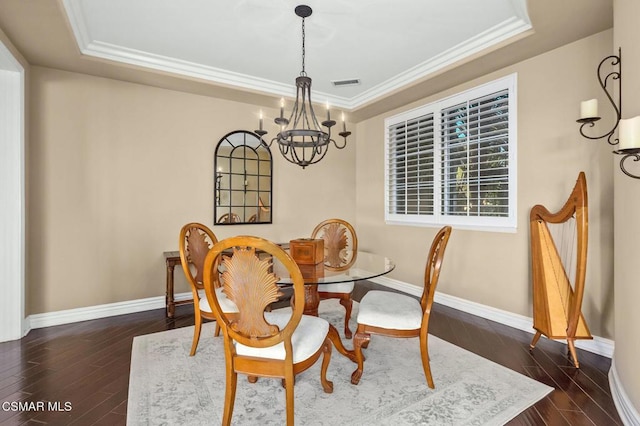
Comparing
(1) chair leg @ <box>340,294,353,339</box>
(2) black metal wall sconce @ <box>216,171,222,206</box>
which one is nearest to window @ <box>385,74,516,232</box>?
(1) chair leg @ <box>340,294,353,339</box>

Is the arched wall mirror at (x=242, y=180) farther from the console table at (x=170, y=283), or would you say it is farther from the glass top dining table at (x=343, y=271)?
the glass top dining table at (x=343, y=271)

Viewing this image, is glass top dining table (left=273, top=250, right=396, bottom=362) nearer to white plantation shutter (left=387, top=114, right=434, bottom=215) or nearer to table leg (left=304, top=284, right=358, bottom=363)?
table leg (left=304, top=284, right=358, bottom=363)

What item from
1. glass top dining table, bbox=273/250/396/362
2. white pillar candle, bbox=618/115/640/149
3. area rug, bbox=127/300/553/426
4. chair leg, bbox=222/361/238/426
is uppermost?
white pillar candle, bbox=618/115/640/149

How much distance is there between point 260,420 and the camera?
72.7 inches

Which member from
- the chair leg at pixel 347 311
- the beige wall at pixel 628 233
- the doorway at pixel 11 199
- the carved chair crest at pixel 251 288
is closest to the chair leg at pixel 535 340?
the beige wall at pixel 628 233

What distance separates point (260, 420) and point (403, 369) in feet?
3.57

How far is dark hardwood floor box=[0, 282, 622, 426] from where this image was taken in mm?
1896

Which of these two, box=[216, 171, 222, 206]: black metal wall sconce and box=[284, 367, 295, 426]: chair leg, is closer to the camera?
box=[284, 367, 295, 426]: chair leg

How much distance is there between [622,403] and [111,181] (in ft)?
14.8

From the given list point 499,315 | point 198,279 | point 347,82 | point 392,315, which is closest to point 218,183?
point 198,279

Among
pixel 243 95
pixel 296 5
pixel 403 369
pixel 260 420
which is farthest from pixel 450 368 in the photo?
pixel 243 95

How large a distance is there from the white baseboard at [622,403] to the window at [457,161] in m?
1.48

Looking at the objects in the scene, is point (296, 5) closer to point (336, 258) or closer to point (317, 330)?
point (336, 258)

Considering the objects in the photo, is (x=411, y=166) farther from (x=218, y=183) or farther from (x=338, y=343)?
(x=338, y=343)
